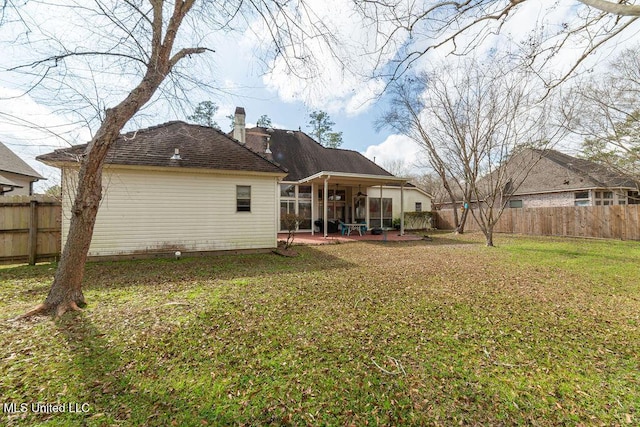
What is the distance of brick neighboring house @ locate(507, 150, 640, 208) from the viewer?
16281 mm

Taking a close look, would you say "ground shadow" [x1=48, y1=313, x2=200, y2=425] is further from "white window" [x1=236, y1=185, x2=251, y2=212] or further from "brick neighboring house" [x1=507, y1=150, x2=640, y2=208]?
"brick neighboring house" [x1=507, y1=150, x2=640, y2=208]

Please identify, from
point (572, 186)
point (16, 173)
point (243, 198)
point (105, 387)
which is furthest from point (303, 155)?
point (572, 186)

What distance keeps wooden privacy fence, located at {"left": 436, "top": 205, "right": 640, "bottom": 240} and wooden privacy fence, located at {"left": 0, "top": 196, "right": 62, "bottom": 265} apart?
879 inches

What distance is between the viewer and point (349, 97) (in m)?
5.11

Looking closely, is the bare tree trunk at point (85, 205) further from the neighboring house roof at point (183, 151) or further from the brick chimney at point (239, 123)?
the brick chimney at point (239, 123)

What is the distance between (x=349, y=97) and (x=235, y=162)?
5.56 m

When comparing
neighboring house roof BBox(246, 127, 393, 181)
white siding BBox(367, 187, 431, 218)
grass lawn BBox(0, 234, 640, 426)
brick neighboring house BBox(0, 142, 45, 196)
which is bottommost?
grass lawn BBox(0, 234, 640, 426)

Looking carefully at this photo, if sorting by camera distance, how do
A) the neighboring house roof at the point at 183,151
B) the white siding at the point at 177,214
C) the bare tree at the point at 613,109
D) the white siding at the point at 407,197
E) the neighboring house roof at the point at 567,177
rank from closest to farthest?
the white siding at the point at 177,214 < the neighboring house roof at the point at 183,151 < the bare tree at the point at 613,109 < the neighboring house roof at the point at 567,177 < the white siding at the point at 407,197

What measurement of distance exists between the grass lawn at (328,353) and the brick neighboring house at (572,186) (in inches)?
588

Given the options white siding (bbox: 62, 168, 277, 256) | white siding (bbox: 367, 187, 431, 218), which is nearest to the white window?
white siding (bbox: 62, 168, 277, 256)

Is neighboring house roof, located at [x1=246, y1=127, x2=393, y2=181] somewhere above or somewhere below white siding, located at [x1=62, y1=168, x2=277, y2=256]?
above

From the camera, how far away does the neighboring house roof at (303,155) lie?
1716 centimetres

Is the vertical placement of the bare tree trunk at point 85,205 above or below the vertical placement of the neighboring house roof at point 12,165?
below

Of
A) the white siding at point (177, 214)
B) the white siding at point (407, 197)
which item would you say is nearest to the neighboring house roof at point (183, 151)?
the white siding at point (177, 214)
